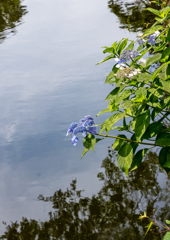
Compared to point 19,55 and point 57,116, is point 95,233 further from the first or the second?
point 19,55

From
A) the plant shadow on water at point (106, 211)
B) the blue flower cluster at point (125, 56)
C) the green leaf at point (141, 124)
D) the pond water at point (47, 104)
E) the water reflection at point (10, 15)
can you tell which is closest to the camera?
the green leaf at point (141, 124)

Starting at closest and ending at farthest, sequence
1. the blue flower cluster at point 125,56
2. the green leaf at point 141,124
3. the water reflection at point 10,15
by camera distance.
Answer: the green leaf at point 141,124 → the blue flower cluster at point 125,56 → the water reflection at point 10,15

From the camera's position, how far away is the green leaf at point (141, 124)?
1.46m

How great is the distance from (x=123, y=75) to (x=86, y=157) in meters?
1.87

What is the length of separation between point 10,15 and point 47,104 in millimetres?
4886

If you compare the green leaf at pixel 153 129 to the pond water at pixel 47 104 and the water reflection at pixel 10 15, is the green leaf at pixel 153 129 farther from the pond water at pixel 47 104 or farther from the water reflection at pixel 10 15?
the water reflection at pixel 10 15

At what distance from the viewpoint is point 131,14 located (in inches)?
291

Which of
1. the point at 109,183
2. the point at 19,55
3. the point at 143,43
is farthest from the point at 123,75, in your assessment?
the point at 19,55

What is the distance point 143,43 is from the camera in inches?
72.5

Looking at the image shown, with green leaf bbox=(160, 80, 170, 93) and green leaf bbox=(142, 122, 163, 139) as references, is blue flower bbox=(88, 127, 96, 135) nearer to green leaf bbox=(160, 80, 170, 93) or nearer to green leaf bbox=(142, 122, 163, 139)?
green leaf bbox=(142, 122, 163, 139)

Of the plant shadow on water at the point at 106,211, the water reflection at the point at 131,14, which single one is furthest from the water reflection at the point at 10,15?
the plant shadow on water at the point at 106,211

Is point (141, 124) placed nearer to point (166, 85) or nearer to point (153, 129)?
point (153, 129)

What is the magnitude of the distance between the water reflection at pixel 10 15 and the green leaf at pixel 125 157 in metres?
5.58

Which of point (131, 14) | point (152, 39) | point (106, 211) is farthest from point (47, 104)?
point (131, 14)
